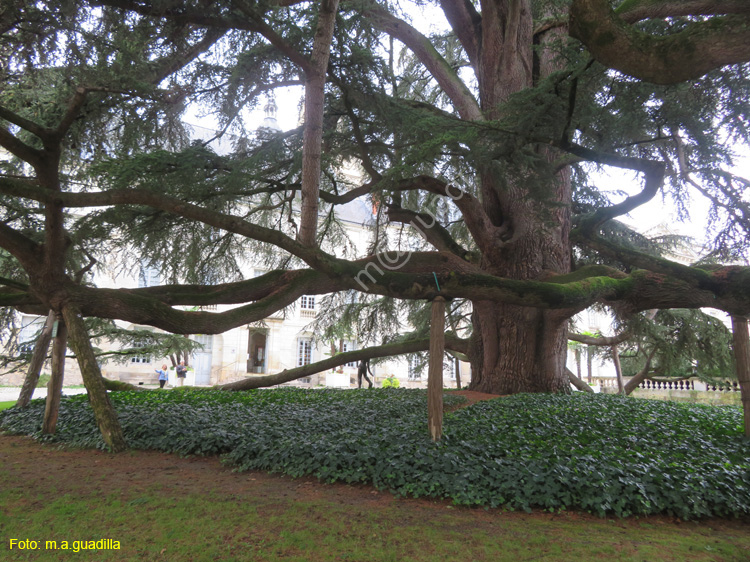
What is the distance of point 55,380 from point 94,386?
3.42ft

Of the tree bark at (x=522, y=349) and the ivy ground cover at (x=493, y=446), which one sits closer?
the ivy ground cover at (x=493, y=446)

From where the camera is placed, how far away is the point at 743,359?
5551 millimetres

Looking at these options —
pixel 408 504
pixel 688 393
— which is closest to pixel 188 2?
pixel 408 504

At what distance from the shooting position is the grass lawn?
118 inches

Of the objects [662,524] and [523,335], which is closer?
[662,524]

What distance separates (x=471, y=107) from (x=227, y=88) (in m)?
4.75

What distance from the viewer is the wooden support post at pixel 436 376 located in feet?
16.9

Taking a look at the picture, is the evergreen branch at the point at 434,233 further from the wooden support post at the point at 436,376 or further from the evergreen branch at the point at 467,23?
the wooden support post at the point at 436,376

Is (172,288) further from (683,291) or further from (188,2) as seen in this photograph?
(683,291)

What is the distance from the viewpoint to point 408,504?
12.8 ft

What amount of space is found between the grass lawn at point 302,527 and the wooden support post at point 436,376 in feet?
3.85

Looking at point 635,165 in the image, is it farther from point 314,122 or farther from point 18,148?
point 18,148

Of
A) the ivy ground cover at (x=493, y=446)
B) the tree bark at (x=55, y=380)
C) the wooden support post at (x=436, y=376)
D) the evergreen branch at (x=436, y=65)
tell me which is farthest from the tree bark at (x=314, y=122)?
the tree bark at (x=55, y=380)

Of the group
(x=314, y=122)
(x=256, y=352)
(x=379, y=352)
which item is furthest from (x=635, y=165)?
(x=256, y=352)
